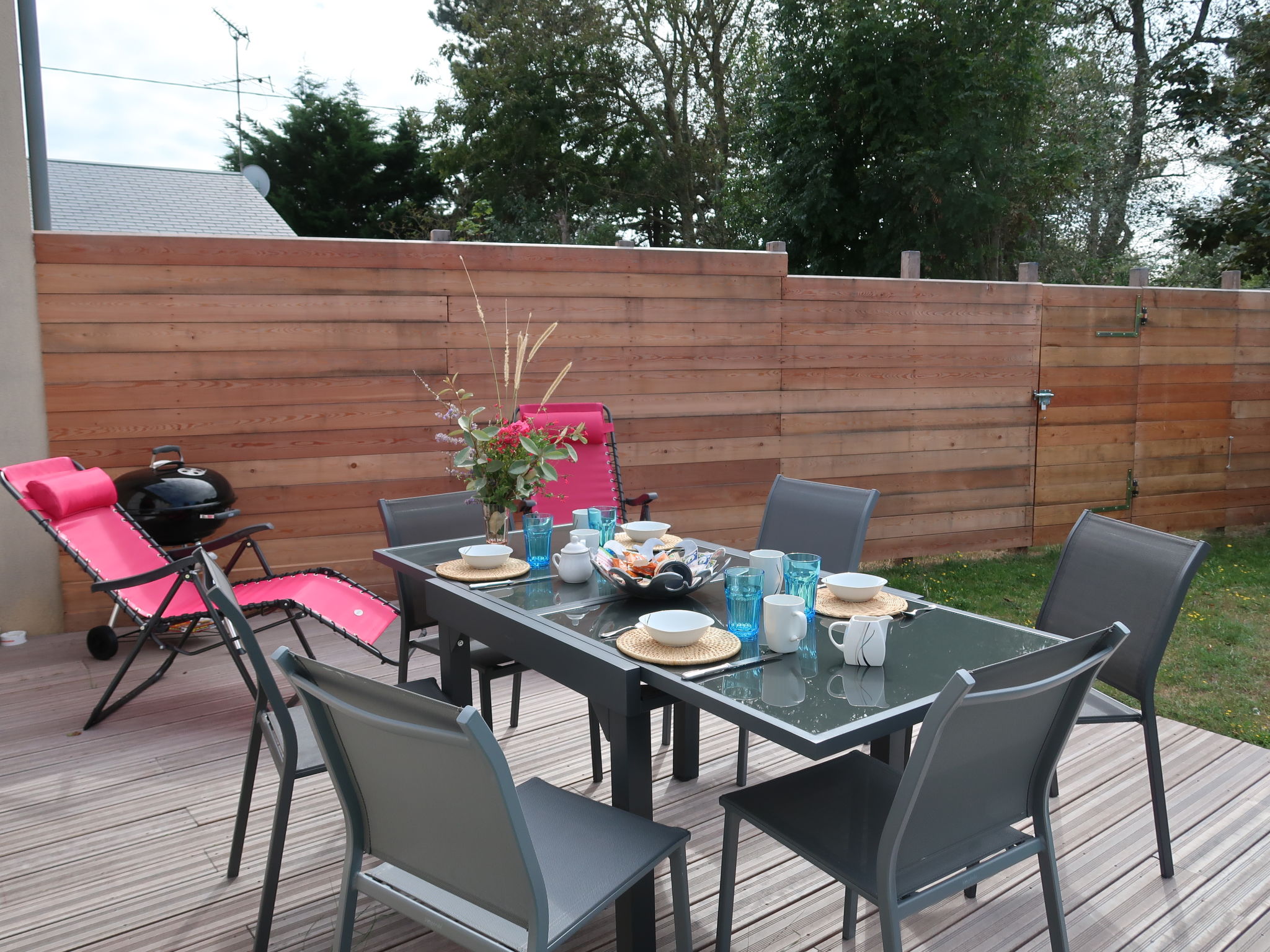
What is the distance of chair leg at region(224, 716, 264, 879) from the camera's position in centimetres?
220

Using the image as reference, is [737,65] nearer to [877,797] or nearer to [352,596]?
[352,596]

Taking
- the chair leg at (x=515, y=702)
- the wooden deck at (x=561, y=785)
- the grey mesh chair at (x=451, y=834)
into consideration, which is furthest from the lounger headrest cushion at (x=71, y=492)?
the grey mesh chair at (x=451, y=834)

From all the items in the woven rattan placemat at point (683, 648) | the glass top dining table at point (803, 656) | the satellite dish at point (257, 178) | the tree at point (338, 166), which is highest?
the tree at point (338, 166)

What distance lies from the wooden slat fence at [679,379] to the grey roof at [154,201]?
6.90 metres

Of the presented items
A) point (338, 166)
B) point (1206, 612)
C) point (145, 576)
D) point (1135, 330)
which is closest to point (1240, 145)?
point (1135, 330)

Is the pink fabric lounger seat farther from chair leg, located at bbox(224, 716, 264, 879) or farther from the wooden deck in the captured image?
chair leg, located at bbox(224, 716, 264, 879)

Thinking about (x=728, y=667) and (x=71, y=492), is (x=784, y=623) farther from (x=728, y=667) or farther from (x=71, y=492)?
(x=71, y=492)

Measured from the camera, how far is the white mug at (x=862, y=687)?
5.11 feet

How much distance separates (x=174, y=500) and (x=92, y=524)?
384mm

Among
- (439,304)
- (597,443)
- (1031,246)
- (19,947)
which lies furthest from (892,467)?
(1031,246)

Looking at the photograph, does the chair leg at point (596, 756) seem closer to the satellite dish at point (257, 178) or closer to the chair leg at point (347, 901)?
the chair leg at point (347, 901)

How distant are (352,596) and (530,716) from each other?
0.83 metres

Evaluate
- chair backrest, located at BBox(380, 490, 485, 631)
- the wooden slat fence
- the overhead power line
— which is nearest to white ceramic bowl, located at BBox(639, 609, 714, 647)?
chair backrest, located at BBox(380, 490, 485, 631)

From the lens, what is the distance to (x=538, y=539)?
2.48 metres
